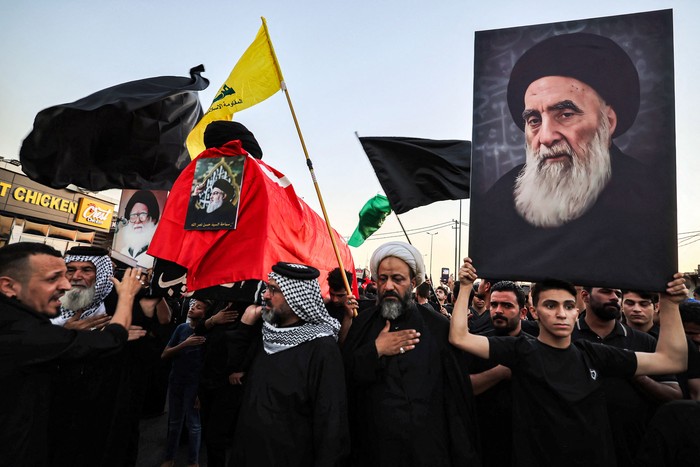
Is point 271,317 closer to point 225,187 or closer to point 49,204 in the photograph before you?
point 225,187

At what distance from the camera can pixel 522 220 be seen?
2229 millimetres

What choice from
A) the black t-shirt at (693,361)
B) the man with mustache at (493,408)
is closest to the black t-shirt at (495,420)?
the man with mustache at (493,408)

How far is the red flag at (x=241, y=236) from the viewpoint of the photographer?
10.1 ft

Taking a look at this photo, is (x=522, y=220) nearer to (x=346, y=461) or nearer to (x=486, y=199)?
(x=486, y=199)

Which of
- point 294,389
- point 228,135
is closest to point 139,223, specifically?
point 228,135

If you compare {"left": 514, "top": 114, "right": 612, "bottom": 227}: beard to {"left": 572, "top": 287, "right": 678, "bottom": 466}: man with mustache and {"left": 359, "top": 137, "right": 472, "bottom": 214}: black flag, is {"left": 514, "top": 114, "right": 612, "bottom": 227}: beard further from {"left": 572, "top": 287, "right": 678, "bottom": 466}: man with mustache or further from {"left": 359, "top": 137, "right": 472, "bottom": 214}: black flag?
{"left": 359, "top": 137, "right": 472, "bottom": 214}: black flag

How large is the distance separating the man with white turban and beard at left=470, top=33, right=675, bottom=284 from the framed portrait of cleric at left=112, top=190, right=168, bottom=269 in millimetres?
5232

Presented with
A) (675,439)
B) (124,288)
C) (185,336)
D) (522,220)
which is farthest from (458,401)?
(185,336)

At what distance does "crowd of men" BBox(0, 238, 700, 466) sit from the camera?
6.22 feet

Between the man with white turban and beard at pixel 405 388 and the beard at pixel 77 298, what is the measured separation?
2372mm

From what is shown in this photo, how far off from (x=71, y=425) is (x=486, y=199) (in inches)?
135

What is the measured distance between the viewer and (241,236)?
126 inches

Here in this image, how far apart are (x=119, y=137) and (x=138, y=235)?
262cm

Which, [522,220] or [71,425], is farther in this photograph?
[71,425]
